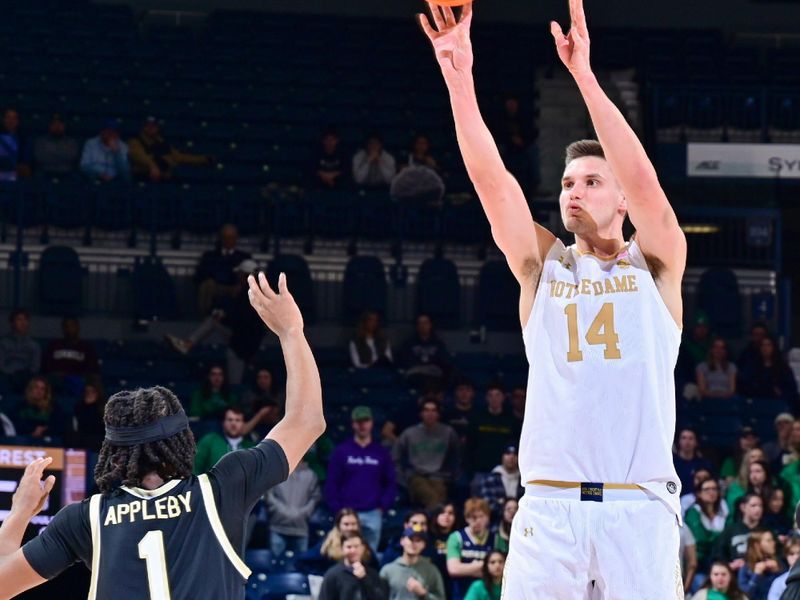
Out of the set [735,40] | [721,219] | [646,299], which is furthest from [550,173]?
[646,299]

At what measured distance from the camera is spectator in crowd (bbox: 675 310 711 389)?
55.5ft

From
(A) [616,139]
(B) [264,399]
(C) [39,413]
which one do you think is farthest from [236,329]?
(A) [616,139]

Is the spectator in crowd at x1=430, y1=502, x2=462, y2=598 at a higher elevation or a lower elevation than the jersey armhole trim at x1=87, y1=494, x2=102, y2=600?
lower

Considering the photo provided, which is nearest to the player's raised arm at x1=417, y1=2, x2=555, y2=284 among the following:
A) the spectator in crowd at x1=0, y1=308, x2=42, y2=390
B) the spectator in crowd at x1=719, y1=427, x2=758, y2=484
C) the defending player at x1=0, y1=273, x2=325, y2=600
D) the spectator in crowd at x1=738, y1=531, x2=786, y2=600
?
the defending player at x1=0, y1=273, x2=325, y2=600

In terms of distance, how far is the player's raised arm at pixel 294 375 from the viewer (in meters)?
4.49

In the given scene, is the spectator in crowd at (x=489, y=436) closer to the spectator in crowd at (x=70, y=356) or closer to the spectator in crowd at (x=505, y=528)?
the spectator in crowd at (x=505, y=528)

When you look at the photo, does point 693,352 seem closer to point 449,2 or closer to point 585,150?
point 585,150

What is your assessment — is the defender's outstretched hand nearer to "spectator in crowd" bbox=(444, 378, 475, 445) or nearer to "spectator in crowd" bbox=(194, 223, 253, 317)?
"spectator in crowd" bbox=(444, 378, 475, 445)

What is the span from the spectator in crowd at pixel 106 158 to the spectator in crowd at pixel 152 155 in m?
0.27

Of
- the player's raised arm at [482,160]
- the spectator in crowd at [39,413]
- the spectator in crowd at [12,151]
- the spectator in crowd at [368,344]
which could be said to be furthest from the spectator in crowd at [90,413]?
the player's raised arm at [482,160]

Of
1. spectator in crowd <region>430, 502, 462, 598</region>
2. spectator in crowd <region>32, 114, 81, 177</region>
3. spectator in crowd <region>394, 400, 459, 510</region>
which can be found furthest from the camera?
spectator in crowd <region>32, 114, 81, 177</region>

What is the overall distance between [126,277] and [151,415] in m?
13.8

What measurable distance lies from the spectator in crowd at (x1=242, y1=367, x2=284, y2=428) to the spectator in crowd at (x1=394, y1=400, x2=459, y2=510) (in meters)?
1.24

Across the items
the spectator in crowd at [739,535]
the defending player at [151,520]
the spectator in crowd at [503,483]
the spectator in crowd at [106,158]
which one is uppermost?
the spectator in crowd at [106,158]
